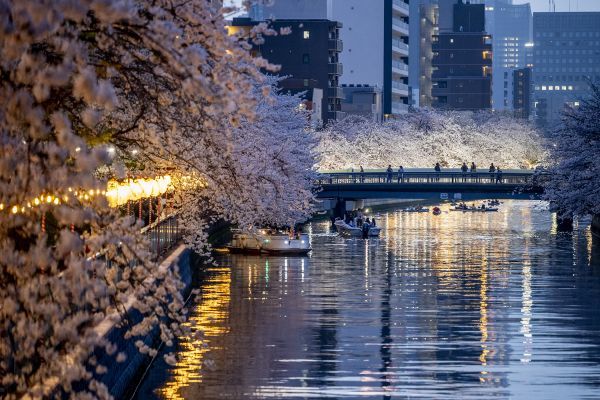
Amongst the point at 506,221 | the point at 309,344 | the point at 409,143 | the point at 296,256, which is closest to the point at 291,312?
the point at 309,344

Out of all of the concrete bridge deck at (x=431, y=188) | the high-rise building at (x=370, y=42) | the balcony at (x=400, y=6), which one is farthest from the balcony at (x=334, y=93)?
the concrete bridge deck at (x=431, y=188)

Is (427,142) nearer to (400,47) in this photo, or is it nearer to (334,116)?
(334,116)

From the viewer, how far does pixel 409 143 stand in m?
134

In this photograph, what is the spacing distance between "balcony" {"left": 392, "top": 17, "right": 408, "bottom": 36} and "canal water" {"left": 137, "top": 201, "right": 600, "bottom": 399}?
9371 cm

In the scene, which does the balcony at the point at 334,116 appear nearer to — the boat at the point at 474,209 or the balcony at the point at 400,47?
the boat at the point at 474,209

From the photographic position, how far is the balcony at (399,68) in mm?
164400

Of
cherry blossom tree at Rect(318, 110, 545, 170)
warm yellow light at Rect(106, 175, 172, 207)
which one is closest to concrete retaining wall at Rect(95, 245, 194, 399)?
warm yellow light at Rect(106, 175, 172, 207)

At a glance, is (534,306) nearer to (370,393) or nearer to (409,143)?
(370,393)

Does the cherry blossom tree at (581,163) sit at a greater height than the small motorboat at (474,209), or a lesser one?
greater

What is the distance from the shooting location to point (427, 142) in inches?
5507

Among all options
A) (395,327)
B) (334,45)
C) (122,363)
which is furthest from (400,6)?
(122,363)

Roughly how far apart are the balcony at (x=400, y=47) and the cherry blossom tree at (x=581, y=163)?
8772cm

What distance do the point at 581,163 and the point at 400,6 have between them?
97464 millimetres

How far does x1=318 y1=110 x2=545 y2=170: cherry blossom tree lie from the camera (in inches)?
4916
